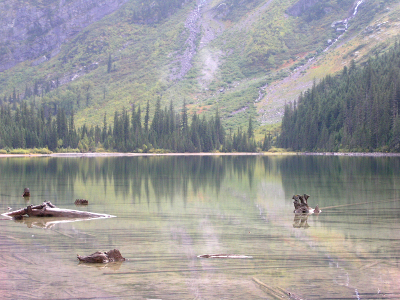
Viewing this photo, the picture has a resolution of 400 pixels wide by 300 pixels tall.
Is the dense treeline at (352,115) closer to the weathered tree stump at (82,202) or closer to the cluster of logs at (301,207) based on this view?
the cluster of logs at (301,207)

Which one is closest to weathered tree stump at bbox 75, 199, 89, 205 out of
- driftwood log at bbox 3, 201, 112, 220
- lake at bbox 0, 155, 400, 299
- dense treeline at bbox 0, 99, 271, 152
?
lake at bbox 0, 155, 400, 299

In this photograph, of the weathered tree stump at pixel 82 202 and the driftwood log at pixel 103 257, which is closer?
the driftwood log at pixel 103 257

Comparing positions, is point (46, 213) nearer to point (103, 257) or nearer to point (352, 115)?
point (103, 257)

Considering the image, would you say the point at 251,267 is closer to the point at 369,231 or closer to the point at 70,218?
the point at 369,231

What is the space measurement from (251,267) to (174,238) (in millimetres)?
5109

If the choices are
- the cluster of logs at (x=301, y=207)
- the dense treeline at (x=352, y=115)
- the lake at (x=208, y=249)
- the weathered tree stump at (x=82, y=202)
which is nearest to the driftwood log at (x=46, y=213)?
the lake at (x=208, y=249)

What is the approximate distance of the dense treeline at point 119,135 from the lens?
14090cm

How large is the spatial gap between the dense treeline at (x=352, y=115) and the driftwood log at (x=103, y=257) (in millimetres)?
93812

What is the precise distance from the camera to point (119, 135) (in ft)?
519

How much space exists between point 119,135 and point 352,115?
72294 millimetres

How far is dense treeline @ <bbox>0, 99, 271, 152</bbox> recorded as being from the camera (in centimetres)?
14090

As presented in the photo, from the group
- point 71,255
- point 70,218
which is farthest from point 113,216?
point 71,255

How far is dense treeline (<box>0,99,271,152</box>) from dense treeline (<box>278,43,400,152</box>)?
54.3ft

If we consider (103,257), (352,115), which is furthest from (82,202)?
(352,115)
